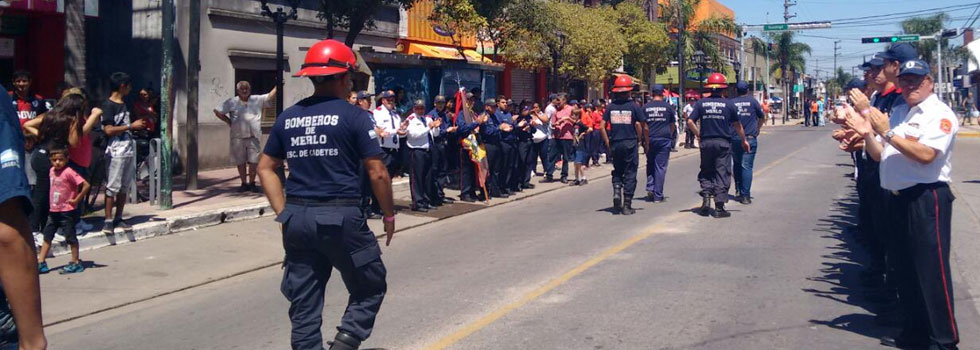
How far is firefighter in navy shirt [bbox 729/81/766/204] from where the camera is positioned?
13703mm

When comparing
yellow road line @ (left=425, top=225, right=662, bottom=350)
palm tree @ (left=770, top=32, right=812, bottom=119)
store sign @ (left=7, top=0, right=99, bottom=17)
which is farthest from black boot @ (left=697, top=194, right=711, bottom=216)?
palm tree @ (left=770, top=32, right=812, bottom=119)

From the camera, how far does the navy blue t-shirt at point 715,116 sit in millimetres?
12461

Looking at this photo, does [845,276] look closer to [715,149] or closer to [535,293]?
[535,293]

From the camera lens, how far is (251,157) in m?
14.2

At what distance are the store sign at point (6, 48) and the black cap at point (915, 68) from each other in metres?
14.7

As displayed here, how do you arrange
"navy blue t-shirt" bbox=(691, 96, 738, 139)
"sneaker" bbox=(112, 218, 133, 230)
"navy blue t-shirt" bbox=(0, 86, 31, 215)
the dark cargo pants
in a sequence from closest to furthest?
"navy blue t-shirt" bbox=(0, 86, 31, 215), the dark cargo pants, "sneaker" bbox=(112, 218, 133, 230), "navy blue t-shirt" bbox=(691, 96, 738, 139)

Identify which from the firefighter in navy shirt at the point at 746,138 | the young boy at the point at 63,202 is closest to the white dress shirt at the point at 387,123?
the young boy at the point at 63,202

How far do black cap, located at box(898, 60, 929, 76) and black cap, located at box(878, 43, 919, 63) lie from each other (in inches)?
32.1

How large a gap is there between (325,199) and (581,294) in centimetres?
322

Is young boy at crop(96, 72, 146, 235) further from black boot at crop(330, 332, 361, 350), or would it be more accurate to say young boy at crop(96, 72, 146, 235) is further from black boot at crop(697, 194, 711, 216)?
black boot at crop(697, 194, 711, 216)

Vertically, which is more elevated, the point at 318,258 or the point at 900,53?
the point at 900,53

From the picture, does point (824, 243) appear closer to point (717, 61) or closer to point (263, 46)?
point (263, 46)

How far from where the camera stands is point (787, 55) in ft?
243

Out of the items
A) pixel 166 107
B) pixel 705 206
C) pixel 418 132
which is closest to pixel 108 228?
pixel 166 107
